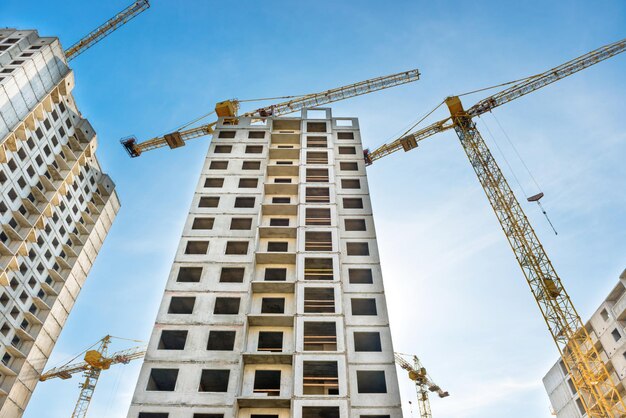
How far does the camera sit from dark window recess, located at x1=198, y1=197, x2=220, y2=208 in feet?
127

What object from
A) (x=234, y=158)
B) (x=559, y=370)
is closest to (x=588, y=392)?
(x=559, y=370)

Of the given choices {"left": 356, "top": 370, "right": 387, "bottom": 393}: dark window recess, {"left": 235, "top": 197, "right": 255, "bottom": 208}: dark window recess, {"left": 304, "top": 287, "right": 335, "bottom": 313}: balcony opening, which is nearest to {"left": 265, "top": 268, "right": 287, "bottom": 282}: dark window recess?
{"left": 304, "top": 287, "right": 335, "bottom": 313}: balcony opening

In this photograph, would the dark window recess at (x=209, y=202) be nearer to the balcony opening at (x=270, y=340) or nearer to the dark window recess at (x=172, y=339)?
the dark window recess at (x=172, y=339)

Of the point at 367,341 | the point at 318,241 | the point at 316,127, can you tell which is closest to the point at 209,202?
the point at 318,241

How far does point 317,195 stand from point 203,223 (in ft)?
30.8

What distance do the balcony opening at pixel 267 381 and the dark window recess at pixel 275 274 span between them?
23.6 feet

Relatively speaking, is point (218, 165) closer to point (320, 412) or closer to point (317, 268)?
point (317, 268)

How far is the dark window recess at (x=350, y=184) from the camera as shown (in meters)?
41.2

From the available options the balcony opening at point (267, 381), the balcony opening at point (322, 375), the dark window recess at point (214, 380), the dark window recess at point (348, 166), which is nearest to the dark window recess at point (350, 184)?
the dark window recess at point (348, 166)

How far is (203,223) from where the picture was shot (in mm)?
37094

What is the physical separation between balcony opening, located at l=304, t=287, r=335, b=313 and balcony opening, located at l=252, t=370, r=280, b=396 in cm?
477

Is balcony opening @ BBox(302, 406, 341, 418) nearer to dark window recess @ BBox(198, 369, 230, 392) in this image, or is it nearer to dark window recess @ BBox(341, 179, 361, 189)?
dark window recess @ BBox(198, 369, 230, 392)

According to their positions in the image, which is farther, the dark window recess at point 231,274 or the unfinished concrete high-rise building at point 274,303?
the dark window recess at point 231,274

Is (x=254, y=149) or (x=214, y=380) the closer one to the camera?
(x=214, y=380)
